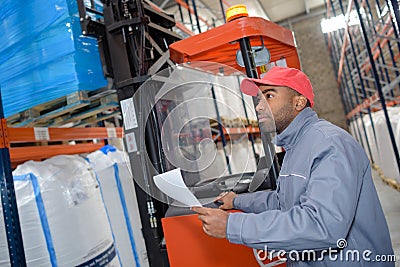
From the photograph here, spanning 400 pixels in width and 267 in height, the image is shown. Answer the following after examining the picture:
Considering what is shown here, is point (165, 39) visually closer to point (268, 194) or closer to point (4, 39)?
point (4, 39)

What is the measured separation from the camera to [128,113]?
8.03ft

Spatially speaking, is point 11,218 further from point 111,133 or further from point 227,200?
point 111,133

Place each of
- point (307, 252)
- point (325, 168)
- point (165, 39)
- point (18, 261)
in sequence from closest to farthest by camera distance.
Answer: point (325, 168) < point (307, 252) < point (18, 261) < point (165, 39)

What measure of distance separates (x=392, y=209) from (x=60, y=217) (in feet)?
16.2

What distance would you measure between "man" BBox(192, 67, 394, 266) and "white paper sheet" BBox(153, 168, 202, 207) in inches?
2.0

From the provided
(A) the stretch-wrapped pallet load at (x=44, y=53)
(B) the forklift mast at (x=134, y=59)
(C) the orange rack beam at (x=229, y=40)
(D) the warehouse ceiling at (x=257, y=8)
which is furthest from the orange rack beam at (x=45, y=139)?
(D) the warehouse ceiling at (x=257, y=8)

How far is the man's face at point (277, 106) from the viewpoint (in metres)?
1.65

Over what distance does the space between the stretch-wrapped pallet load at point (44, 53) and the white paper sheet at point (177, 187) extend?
1220mm

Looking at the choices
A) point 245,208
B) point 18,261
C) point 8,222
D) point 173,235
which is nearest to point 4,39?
point 8,222

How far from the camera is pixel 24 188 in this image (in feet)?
8.84

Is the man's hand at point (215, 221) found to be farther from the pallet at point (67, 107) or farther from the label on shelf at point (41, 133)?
the label on shelf at point (41, 133)

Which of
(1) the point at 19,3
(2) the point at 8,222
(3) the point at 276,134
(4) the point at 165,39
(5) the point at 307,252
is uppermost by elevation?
(1) the point at 19,3

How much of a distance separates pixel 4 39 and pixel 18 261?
1.65 meters

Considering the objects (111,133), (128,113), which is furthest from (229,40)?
(111,133)
